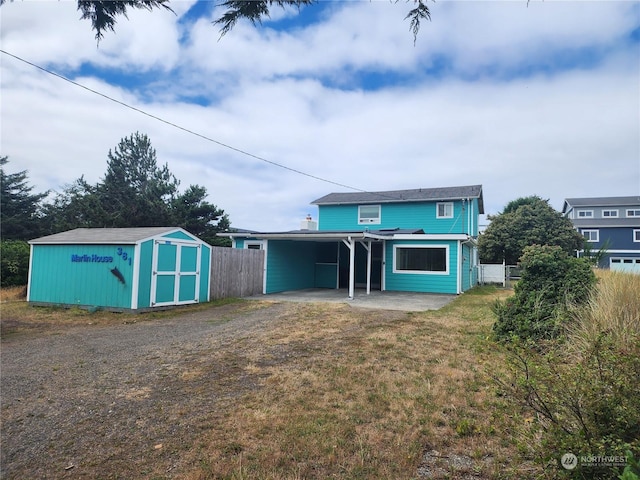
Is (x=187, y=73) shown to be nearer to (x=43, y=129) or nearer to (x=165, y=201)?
(x=43, y=129)

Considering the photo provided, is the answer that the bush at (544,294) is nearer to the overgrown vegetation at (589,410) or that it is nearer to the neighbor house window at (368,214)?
the overgrown vegetation at (589,410)

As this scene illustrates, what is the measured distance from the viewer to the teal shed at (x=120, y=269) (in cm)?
981

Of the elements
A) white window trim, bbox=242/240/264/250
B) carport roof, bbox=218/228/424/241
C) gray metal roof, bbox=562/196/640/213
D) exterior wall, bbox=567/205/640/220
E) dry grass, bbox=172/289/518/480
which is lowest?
dry grass, bbox=172/289/518/480

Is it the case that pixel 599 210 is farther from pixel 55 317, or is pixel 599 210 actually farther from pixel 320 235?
pixel 55 317

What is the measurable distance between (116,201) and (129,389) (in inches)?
1026

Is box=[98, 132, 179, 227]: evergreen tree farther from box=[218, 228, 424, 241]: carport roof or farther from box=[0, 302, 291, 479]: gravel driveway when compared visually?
box=[0, 302, 291, 479]: gravel driveway

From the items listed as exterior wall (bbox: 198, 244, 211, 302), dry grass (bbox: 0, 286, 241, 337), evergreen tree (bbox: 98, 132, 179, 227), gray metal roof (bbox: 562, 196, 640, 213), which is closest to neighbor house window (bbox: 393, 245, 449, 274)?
dry grass (bbox: 0, 286, 241, 337)

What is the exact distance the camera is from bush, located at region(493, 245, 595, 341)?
228 inches

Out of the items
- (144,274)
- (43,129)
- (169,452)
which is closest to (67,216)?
(43,129)

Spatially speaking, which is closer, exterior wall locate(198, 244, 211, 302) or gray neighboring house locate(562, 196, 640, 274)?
exterior wall locate(198, 244, 211, 302)

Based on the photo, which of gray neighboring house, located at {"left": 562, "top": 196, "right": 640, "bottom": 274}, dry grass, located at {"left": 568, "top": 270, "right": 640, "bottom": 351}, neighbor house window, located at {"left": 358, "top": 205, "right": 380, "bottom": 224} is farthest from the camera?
gray neighboring house, located at {"left": 562, "top": 196, "right": 640, "bottom": 274}

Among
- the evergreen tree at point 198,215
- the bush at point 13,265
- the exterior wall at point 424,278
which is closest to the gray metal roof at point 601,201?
the exterior wall at point 424,278

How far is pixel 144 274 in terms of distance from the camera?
992 cm

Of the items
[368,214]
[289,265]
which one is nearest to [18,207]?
[289,265]
